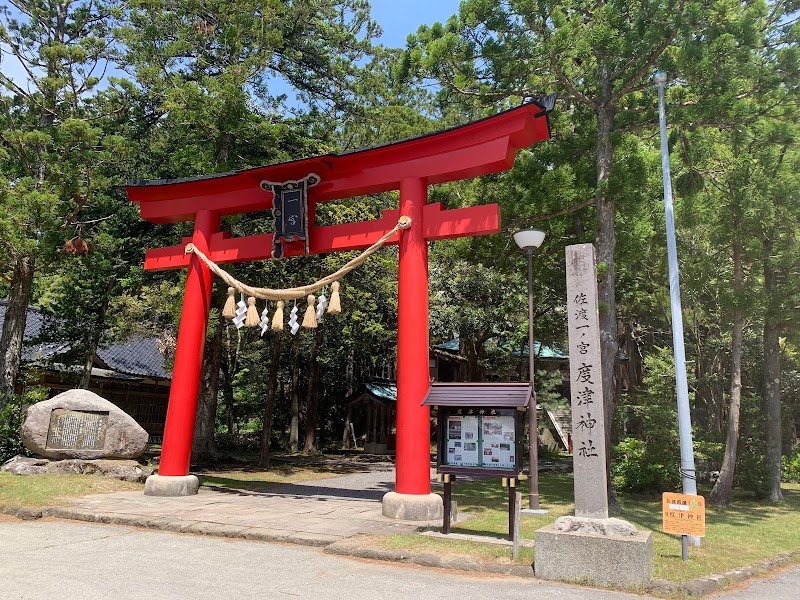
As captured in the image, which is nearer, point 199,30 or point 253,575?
point 253,575

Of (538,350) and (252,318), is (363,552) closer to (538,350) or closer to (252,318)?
(252,318)

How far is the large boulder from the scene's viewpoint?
13.0 metres

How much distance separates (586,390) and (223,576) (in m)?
4.30

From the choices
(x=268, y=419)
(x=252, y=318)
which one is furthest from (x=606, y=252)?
(x=268, y=419)

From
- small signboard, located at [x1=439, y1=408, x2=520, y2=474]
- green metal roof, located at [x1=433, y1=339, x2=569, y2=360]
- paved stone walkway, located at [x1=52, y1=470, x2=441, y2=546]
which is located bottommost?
paved stone walkway, located at [x1=52, y1=470, x2=441, y2=546]

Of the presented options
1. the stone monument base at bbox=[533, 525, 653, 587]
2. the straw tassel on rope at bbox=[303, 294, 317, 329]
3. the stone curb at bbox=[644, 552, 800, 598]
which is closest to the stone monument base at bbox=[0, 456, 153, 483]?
the straw tassel on rope at bbox=[303, 294, 317, 329]

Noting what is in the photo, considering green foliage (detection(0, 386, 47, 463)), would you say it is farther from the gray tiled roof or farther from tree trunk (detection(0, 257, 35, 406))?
the gray tiled roof

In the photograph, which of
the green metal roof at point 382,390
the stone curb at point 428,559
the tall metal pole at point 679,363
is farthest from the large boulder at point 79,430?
the green metal roof at point 382,390

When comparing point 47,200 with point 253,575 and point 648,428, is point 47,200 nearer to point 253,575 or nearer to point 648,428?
point 253,575

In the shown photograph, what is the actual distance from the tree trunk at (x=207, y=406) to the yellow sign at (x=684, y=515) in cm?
1389

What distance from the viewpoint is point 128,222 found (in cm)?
1809

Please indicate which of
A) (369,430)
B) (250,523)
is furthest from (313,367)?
(250,523)

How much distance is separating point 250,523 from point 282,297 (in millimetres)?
4044

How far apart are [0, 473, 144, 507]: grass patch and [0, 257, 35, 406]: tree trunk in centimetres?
321
